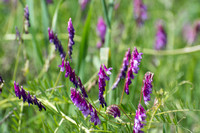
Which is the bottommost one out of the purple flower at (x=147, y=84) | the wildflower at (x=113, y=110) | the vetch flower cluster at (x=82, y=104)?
the wildflower at (x=113, y=110)

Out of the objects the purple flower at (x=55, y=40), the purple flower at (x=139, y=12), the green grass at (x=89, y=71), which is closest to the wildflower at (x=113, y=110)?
the green grass at (x=89, y=71)

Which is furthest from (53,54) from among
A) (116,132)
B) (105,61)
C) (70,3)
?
(70,3)

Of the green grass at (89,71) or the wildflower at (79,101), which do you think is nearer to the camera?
the wildflower at (79,101)

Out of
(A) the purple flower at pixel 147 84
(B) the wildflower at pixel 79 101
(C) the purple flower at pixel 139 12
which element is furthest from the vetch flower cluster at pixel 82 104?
(C) the purple flower at pixel 139 12

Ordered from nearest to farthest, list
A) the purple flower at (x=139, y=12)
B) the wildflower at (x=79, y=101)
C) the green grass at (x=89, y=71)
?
the wildflower at (x=79, y=101) → the green grass at (x=89, y=71) → the purple flower at (x=139, y=12)

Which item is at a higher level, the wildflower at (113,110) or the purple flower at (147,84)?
the purple flower at (147,84)

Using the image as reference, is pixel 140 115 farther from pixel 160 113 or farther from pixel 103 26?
pixel 103 26

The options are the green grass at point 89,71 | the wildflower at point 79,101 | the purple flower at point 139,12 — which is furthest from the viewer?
the purple flower at point 139,12

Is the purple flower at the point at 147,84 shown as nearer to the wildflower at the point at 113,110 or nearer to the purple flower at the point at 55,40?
the wildflower at the point at 113,110
